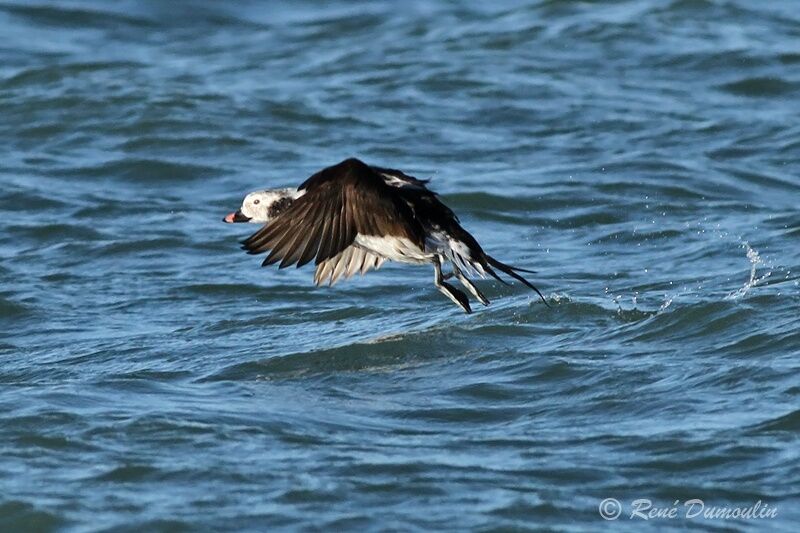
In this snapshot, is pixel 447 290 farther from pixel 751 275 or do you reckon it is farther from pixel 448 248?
pixel 751 275

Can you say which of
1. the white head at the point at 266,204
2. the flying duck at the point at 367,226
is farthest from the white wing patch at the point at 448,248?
the white head at the point at 266,204

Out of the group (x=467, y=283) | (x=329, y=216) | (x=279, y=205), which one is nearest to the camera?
(x=329, y=216)

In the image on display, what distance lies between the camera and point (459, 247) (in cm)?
782

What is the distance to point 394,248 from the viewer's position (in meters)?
7.59

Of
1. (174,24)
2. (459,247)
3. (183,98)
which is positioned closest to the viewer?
(459,247)

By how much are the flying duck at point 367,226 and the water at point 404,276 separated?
1.41ft

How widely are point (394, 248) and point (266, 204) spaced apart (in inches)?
36.8

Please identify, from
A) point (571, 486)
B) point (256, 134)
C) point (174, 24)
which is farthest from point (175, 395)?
point (174, 24)

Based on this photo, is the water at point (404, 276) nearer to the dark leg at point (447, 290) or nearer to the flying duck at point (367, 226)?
the dark leg at point (447, 290)

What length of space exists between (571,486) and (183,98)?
9150mm

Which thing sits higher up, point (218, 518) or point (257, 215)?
point (257, 215)

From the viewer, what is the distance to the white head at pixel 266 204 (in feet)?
26.7

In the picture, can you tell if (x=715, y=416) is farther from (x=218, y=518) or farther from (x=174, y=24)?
(x=174, y=24)

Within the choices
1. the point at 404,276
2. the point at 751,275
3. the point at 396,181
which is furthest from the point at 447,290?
the point at 751,275
